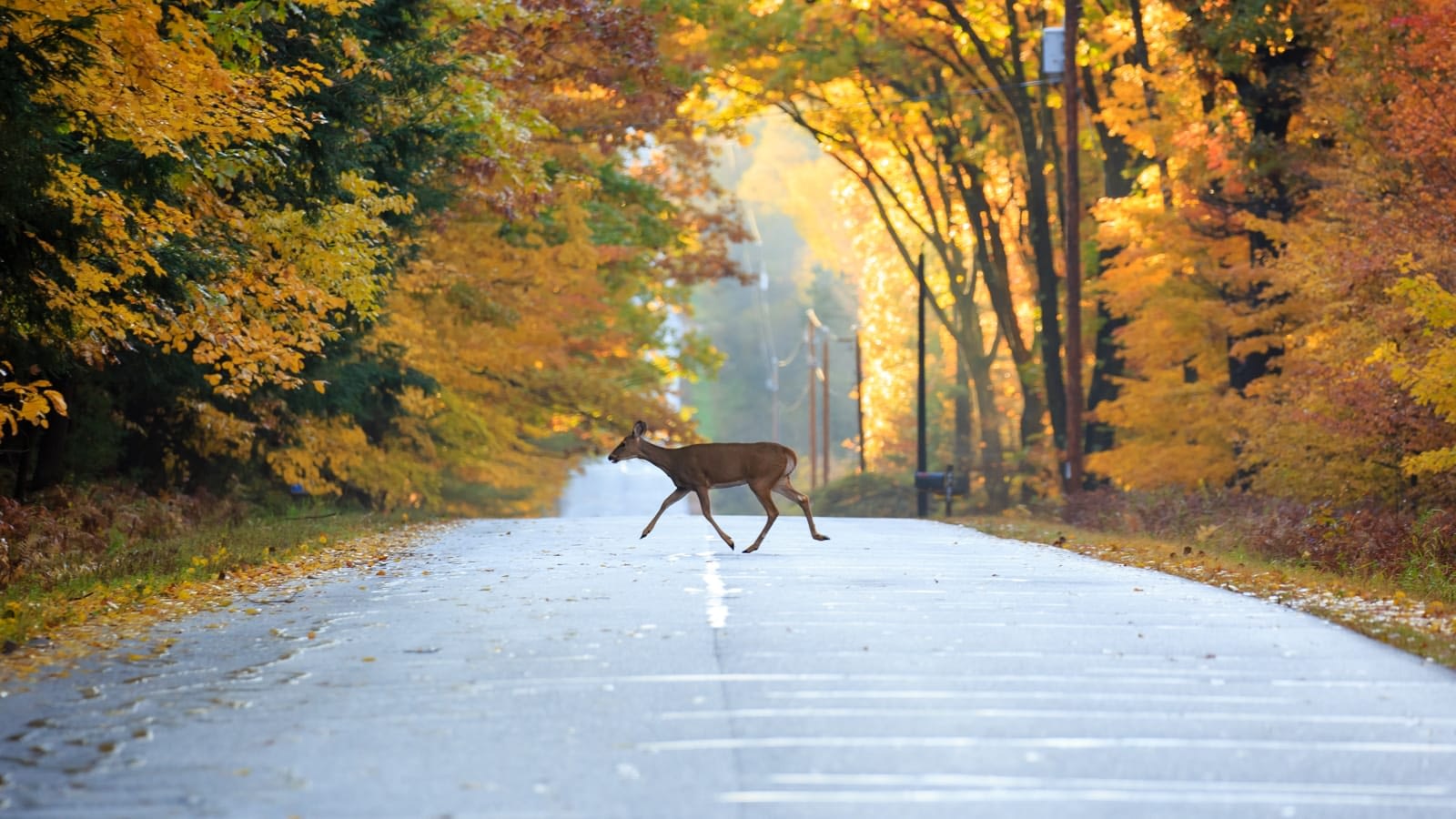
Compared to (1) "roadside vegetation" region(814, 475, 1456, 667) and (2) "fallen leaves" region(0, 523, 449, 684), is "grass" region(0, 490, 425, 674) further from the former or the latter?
(1) "roadside vegetation" region(814, 475, 1456, 667)

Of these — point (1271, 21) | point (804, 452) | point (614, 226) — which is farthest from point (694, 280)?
point (804, 452)

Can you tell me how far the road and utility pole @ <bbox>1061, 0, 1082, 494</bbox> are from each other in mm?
22238

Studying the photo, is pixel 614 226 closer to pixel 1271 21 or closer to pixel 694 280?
pixel 694 280

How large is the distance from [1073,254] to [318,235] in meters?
20.2

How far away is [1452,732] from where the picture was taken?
Answer: 9.30m

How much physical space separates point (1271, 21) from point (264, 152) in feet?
57.9

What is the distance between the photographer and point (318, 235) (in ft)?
69.4

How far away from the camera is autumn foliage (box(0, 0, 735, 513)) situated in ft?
52.9

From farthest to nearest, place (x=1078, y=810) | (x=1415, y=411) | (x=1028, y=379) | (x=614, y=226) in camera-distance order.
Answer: (x=1028, y=379) → (x=614, y=226) → (x=1415, y=411) → (x=1078, y=810)

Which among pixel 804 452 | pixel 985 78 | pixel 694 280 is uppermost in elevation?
pixel 985 78

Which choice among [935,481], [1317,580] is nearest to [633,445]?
[1317,580]

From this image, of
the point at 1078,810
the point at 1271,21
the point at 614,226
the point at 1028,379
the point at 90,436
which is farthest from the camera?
the point at 1028,379

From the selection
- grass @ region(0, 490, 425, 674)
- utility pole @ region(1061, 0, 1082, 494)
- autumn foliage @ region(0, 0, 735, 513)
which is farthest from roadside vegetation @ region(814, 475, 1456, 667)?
autumn foliage @ region(0, 0, 735, 513)

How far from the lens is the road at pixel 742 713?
7.87 metres
